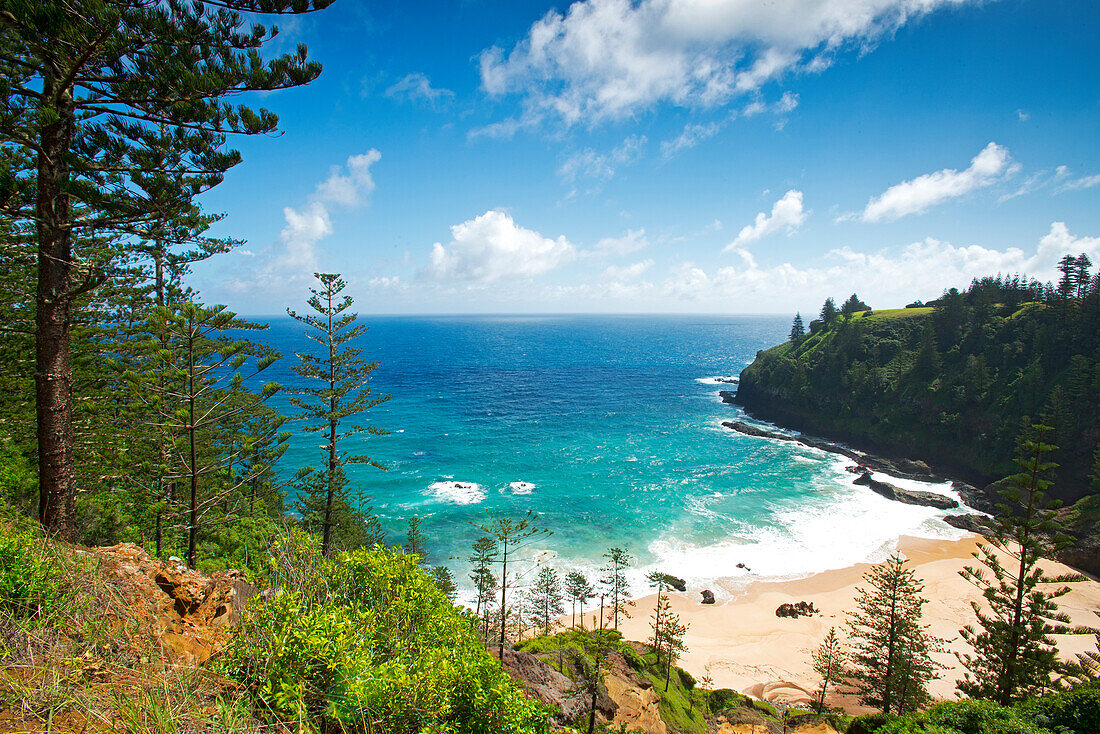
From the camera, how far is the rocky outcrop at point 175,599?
601cm

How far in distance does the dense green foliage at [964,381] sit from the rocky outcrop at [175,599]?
52868mm

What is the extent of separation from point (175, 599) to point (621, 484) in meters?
43.1

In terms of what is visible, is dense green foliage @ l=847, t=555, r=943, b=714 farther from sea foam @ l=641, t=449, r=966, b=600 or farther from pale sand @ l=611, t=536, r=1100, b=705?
sea foam @ l=641, t=449, r=966, b=600

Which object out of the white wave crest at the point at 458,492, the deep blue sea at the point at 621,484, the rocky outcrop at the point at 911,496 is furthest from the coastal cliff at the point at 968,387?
the white wave crest at the point at 458,492

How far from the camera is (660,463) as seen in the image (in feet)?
173

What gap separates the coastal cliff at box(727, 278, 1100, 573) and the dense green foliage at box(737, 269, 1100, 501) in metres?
0.13

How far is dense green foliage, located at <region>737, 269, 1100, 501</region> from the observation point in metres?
42.4

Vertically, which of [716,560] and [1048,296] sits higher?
[1048,296]

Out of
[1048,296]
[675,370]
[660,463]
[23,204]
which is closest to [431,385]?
[660,463]

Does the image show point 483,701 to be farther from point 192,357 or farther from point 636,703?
point 636,703

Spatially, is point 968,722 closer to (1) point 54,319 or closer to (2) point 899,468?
(1) point 54,319

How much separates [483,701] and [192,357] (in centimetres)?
1397

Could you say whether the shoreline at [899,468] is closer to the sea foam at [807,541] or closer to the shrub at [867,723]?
the sea foam at [807,541]

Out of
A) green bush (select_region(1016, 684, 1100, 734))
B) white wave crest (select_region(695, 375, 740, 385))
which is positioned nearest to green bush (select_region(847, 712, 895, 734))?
green bush (select_region(1016, 684, 1100, 734))
